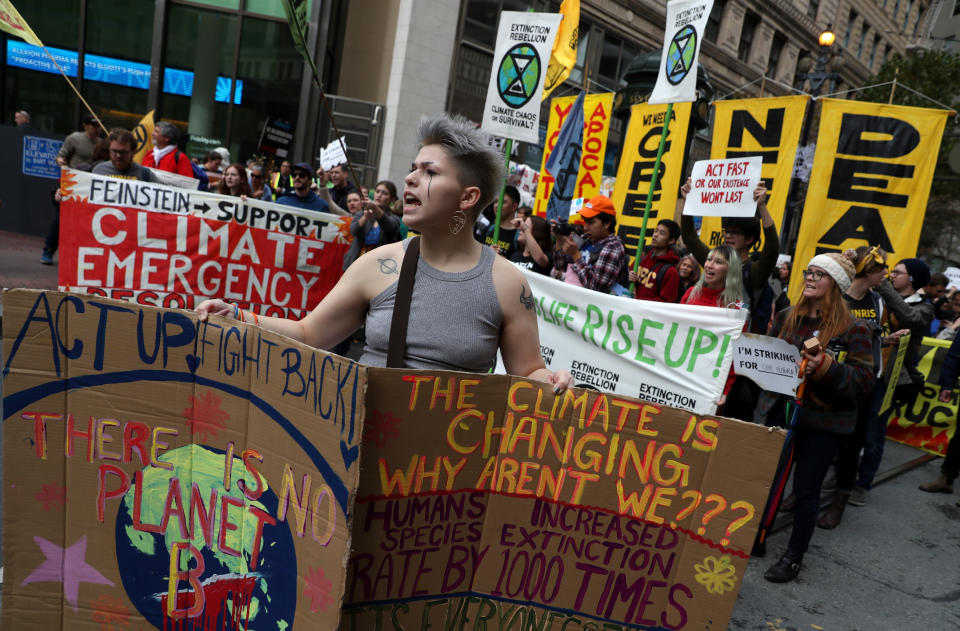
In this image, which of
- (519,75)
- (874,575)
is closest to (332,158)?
(519,75)

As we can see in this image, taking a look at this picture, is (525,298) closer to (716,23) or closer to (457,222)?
(457,222)

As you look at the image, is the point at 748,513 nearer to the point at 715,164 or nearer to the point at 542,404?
the point at 542,404

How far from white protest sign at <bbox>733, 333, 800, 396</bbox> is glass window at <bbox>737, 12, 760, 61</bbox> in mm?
26475

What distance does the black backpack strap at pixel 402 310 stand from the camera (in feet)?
6.29

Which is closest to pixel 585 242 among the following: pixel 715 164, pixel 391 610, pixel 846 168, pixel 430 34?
pixel 715 164

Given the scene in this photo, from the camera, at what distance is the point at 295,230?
5.06m

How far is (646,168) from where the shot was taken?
912 centimetres

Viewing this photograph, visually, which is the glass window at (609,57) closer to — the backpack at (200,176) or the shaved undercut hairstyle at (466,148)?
the backpack at (200,176)

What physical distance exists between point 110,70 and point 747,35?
23.2 m

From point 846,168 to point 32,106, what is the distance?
14787mm

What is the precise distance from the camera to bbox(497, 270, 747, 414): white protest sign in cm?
382

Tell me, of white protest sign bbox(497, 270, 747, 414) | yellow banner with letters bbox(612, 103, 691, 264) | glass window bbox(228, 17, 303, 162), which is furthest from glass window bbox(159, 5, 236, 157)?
white protest sign bbox(497, 270, 747, 414)

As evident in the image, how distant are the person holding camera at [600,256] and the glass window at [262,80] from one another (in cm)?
1133

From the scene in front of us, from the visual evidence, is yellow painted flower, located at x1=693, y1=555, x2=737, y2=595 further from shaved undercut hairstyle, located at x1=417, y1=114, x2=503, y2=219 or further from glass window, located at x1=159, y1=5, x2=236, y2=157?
glass window, located at x1=159, y1=5, x2=236, y2=157
